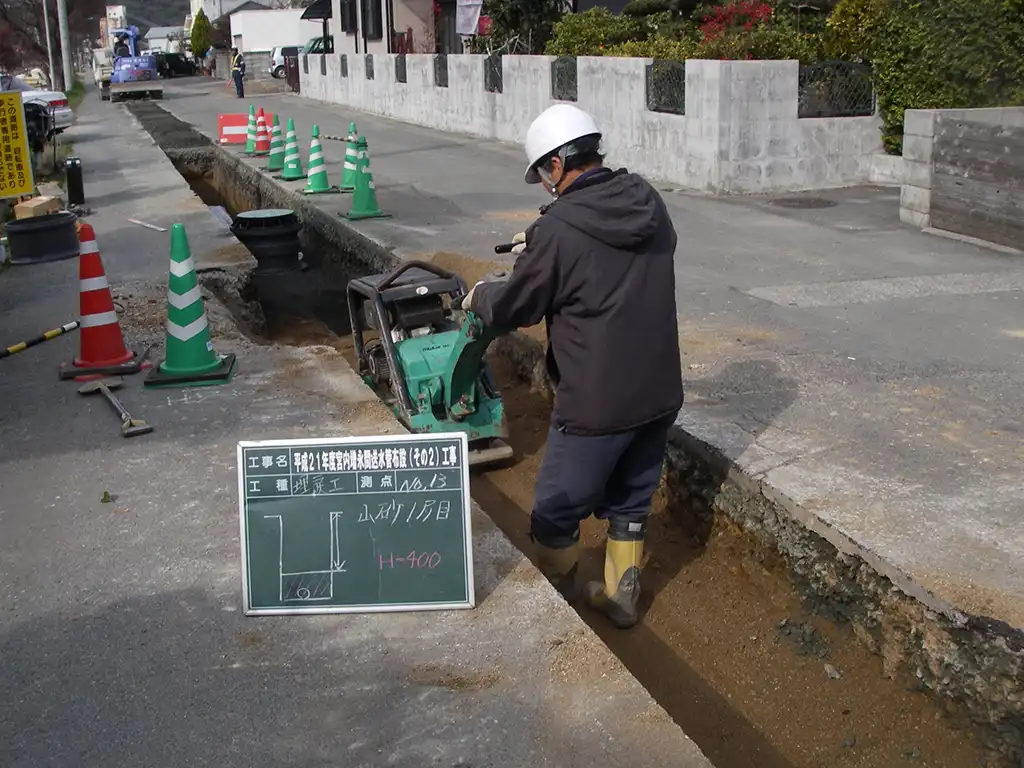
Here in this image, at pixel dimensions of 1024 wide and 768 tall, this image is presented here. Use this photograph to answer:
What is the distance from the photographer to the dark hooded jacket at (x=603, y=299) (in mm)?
3742

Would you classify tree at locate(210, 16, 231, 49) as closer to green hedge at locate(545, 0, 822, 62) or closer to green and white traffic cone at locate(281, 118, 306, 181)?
green hedge at locate(545, 0, 822, 62)

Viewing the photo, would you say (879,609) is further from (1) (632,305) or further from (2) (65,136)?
(2) (65,136)

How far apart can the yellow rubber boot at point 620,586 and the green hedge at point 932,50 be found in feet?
26.0

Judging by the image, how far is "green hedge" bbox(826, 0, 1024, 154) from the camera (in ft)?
35.1

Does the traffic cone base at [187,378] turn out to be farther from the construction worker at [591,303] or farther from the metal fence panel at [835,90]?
the metal fence panel at [835,90]

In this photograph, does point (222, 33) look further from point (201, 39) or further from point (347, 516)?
point (347, 516)

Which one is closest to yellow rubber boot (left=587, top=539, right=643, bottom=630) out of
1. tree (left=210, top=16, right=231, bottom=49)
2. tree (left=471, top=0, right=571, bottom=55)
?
tree (left=471, top=0, right=571, bottom=55)

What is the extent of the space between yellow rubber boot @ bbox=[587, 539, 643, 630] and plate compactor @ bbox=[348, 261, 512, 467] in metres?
1.48

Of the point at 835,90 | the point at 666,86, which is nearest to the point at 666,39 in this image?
the point at 666,86

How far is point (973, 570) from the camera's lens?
3932mm

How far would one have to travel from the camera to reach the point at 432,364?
5973 mm

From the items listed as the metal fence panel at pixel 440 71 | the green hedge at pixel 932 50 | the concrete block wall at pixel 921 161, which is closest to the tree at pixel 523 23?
the metal fence panel at pixel 440 71

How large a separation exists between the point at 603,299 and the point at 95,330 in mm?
4164

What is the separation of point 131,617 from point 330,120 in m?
25.2
